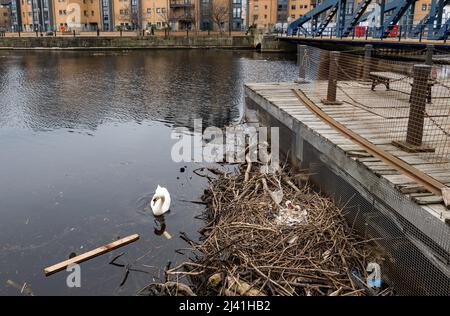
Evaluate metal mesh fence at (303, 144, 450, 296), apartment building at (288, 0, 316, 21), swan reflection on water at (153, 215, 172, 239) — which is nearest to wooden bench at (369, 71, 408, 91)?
metal mesh fence at (303, 144, 450, 296)

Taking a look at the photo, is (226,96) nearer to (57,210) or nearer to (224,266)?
(57,210)

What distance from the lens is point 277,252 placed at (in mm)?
5766

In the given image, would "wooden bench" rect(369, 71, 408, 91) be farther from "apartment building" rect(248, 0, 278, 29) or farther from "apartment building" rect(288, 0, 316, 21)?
"apartment building" rect(288, 0, 316, 21)

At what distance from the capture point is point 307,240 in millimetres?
6082

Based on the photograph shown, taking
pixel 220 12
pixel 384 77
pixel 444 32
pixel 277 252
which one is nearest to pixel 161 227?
pixel 277 252

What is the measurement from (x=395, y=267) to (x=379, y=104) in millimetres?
5687

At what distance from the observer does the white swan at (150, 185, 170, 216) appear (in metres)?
8.19

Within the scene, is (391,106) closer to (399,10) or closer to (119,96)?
(119,96)

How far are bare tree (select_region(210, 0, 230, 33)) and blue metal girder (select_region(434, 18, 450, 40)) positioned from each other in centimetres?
5342

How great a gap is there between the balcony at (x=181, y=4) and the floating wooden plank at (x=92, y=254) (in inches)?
3063

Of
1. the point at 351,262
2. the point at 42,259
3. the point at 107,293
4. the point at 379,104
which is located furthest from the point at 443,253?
the point at 379,104

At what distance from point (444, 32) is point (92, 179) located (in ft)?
79.2

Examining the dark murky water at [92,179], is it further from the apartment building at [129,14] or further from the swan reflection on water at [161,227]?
the apartment building at [129,14]

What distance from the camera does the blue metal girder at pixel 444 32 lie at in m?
25.6
